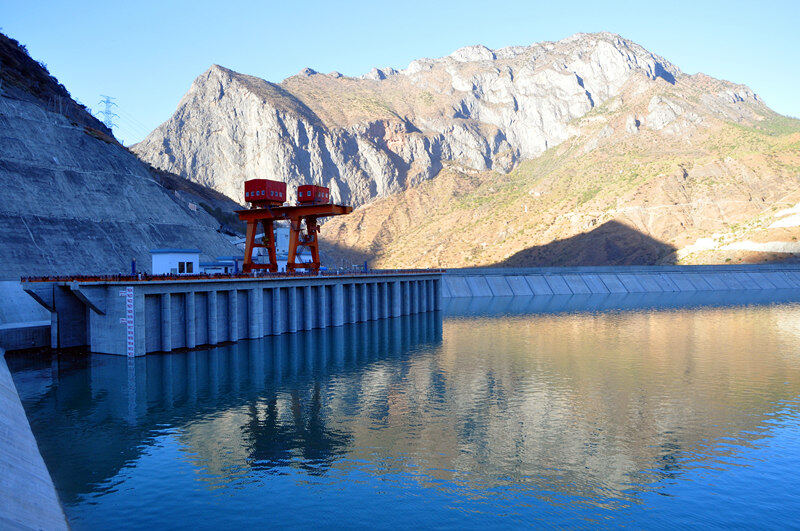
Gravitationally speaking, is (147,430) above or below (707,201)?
below

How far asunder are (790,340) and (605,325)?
19625mm

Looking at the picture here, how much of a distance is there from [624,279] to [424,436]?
393 ft

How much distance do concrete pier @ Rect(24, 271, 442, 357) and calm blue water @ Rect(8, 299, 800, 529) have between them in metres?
2.47

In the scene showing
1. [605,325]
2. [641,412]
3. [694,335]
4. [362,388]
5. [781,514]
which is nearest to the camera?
[781,514]

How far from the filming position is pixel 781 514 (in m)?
19.7

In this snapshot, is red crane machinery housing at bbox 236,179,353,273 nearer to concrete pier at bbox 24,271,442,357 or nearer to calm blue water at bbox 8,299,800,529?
concrete pier at bbox 24,271,442,357

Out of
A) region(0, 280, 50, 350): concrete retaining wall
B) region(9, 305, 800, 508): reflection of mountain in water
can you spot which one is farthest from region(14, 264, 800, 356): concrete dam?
region(9, 305, 800, 508): reflection of mountain in water

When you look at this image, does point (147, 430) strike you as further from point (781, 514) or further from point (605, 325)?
point (605, 325)

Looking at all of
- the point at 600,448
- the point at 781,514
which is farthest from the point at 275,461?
the point at 781,514

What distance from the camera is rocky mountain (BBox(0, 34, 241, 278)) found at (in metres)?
64.0

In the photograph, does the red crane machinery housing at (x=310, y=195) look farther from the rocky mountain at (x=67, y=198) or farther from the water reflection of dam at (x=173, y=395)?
the rocky mountain at (x=67, y=198)

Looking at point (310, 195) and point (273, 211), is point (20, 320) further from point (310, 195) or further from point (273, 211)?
point (310, 195)

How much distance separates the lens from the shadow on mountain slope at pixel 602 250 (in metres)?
168

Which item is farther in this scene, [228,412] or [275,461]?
[228,412]
